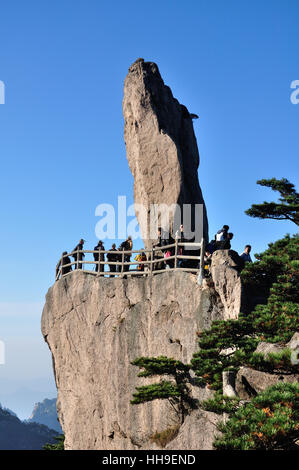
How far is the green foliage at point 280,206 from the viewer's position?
20484 millimetres

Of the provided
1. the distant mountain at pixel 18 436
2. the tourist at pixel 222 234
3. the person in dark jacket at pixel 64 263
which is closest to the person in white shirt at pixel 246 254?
the tourist at pixel 222 234

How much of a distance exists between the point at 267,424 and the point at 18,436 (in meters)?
147

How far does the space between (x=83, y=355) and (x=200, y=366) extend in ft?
34.0

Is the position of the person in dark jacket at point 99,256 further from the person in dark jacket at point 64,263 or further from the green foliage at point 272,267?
the green foliage at point 272,267

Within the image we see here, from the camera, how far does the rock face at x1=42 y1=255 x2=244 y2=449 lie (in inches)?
845

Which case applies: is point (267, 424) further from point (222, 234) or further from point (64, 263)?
point (64, 263)

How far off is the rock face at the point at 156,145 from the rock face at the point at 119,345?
164 inches

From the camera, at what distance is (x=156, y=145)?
28625mm

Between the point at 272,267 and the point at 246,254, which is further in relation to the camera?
the point at 246,254

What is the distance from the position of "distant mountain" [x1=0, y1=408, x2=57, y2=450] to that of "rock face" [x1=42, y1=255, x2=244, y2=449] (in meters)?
123

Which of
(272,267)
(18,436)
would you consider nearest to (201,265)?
(272,267)

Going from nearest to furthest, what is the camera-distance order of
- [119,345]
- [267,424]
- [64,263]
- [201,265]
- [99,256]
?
[267,424]
[201,265]
[119,345]
[99,256]
[64,263]

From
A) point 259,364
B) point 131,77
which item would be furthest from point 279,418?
point 131,77
